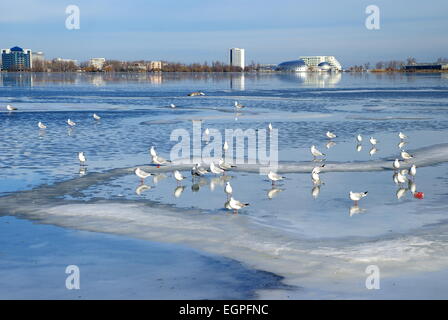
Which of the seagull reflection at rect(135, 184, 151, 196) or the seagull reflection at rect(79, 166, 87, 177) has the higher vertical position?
the seagull reflection at rect(79, 166, 87, 177)

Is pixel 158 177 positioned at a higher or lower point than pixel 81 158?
lower

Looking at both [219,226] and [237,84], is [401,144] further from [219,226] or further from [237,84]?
[237,84]

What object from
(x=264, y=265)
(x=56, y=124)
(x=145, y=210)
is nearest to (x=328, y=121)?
(x=56, y=124)

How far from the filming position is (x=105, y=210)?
41.0 feet

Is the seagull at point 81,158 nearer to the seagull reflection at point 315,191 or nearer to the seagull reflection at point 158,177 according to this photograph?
the seagull reflection at point 158,177

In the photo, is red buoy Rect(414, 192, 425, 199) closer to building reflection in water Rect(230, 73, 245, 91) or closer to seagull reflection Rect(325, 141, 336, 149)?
seagull reflection Rect(325, 141, 336, 149)

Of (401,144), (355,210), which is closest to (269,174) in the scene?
(355,210)

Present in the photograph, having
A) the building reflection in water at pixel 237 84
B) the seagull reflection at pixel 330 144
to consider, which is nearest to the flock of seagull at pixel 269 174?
the seagull reflection at pixel 330 144

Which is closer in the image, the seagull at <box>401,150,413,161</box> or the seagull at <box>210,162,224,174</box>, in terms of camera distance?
the seagull at <box>210,162,224,174</box>

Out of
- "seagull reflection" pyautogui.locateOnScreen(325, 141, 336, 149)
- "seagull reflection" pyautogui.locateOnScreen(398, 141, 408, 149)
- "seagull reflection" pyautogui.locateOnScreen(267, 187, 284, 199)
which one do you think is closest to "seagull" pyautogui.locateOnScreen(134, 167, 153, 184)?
"seagull reflection" pyautogui.locateOnScreen(267, 187, 284, 199)

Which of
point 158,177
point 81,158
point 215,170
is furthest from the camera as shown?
point 81,158

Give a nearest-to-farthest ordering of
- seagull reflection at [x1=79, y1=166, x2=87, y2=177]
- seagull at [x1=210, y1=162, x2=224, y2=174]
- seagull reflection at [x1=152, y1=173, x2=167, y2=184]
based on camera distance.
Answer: seagull reflection at [x1=152, y1=173, x2=167, y2=184] → seagull at [x1=210, y1=162, x2=224, y2=174] → seagull reflection at [x1=79, y1=166, x2=87, y2=177]

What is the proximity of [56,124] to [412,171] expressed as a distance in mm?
18687
